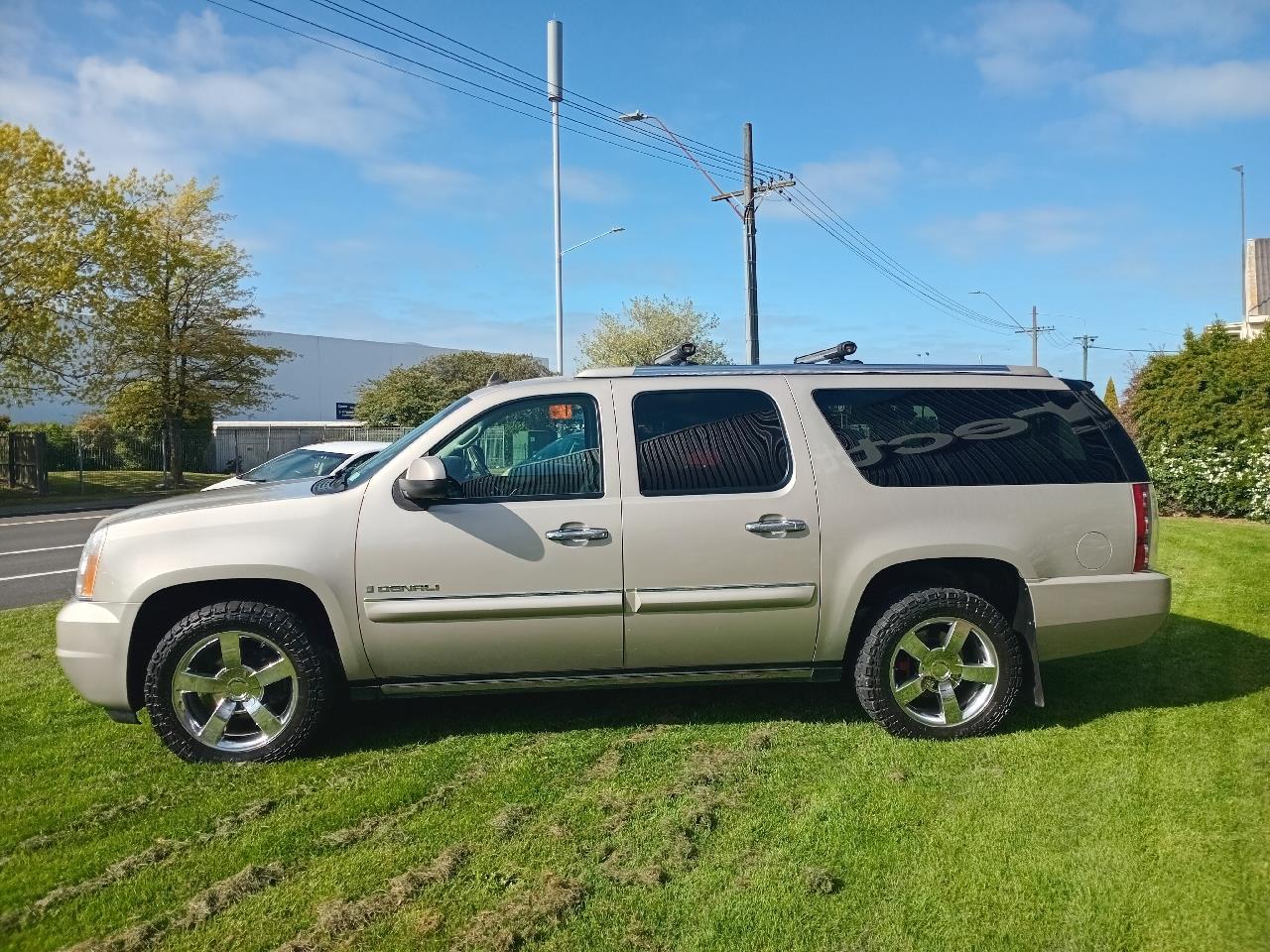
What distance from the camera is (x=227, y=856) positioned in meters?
3.38

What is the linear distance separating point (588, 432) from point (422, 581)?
1066 mm

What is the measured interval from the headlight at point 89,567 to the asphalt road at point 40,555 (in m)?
4.13

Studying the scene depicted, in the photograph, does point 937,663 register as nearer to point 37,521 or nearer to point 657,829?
point 657,829

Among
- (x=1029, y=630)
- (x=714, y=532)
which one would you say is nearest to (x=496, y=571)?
(x=714, y=532)

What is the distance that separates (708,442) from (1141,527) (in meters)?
2.23

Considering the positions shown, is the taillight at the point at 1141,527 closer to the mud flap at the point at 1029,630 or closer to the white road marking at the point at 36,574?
the mud flap at the point at 1029,630

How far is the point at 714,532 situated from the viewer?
14.2 feet

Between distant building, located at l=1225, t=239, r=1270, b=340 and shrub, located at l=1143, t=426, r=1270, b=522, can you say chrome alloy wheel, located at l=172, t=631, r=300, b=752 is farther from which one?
distant building, located at l=1225, t=239, r=1270, b=340

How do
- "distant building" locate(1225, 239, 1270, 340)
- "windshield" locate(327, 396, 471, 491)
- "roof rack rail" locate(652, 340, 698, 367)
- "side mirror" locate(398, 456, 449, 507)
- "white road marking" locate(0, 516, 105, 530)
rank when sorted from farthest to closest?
"distant building" locate(1225, 239, 1270, 340) → "white road marking" locate(0, 516, 105, 530) → "roof rack rail" locate(652, 340, 698, 367) → "windshield" locate(327, 396, 471, 491) → "side mirror" locate(398, 456, 449, 507)

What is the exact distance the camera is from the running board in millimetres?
4363

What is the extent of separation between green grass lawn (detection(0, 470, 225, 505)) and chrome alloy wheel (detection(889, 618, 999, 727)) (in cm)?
2542

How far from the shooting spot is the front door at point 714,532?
4.31 meters

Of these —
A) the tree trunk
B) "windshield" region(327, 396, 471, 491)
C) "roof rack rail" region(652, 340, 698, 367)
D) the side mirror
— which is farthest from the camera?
the tree trunk

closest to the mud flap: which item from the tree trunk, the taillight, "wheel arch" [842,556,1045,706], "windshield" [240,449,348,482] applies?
"wheel arch" [842,556,1045,706]
